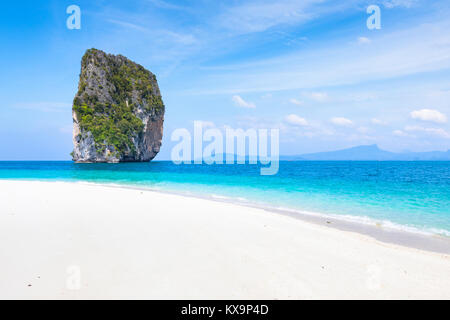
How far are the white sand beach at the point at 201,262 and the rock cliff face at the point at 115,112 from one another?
81488mm

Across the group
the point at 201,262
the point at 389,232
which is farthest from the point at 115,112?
the point at 201,262

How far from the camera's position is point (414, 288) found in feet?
13.6

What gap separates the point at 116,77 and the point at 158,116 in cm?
2001

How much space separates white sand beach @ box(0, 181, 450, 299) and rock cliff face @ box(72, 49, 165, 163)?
8149 cm

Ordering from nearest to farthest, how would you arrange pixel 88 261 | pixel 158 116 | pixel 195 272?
1. pixel 195 272
2. pixel 88 261
3. pixel 158 116

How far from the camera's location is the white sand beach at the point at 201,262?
386cm

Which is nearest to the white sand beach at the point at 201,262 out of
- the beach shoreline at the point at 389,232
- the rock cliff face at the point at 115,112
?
the beach shoreline at the point at 389,232

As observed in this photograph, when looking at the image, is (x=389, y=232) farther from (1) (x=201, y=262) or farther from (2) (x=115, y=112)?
(2) (x=115, y=112)

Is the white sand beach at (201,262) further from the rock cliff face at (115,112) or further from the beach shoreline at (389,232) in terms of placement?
the rock cliff face at (115,112)

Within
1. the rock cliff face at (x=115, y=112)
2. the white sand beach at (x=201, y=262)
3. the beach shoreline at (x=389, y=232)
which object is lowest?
the beach shoreline at (x=389, y=232)

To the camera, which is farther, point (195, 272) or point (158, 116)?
point (158, 116)

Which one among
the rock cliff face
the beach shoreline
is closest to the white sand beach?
→ the beach shoreline

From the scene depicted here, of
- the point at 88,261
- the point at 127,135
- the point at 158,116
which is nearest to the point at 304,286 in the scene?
the point at 88,261
